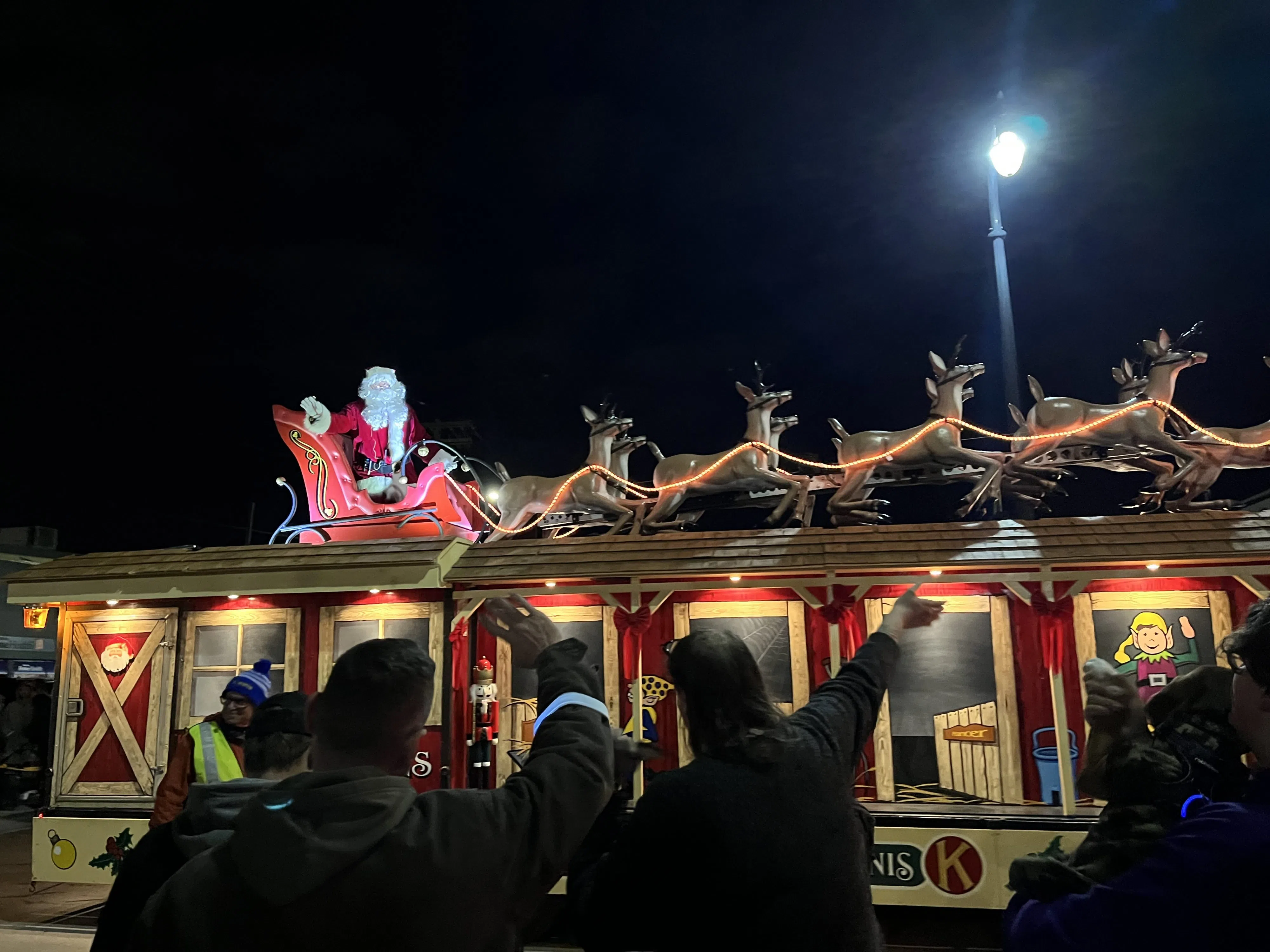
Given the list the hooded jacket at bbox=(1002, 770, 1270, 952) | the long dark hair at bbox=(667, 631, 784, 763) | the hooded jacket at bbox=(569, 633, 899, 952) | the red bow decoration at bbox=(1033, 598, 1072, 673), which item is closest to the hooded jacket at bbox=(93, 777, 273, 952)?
the hooded jacket at bbox=(569, 633, 899, 952)

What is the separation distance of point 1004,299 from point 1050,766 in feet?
17.6

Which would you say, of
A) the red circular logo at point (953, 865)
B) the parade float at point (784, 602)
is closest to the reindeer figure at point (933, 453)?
the parade float at point (784, 602)

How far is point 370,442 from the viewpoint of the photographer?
11203 millimetres

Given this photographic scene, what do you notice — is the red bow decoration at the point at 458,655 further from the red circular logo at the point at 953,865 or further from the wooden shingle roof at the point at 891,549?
the red circular logo at the point at 953,865

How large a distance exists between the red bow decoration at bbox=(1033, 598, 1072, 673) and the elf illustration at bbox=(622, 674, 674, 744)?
3.59 meters

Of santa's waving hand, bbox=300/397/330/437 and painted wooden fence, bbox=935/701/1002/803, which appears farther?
santa's waving hand, bbox=300/397/330/437

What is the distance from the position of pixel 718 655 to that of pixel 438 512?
28.8 feet

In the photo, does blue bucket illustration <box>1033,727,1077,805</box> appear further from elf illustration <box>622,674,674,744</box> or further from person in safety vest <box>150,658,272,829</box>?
person in safety vest <box>150,658,272,829</box>

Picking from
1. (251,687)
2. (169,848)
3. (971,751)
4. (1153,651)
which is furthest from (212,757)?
(1153,651)

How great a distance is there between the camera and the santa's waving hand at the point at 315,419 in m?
11.1

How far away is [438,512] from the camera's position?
34.0 feet

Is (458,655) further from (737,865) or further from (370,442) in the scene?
(737,865)

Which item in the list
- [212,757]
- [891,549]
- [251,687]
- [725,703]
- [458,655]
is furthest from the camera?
[458,655]

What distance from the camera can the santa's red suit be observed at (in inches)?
437
